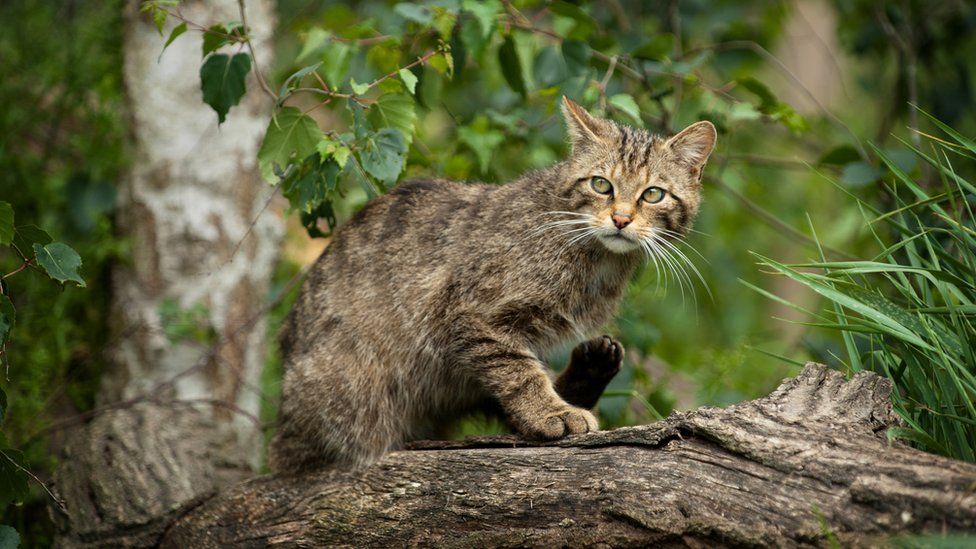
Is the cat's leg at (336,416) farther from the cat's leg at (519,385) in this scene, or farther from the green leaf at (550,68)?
the green leaf at (550,68)

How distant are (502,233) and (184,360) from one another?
2.08m

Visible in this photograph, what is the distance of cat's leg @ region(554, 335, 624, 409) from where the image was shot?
3844 millimetres

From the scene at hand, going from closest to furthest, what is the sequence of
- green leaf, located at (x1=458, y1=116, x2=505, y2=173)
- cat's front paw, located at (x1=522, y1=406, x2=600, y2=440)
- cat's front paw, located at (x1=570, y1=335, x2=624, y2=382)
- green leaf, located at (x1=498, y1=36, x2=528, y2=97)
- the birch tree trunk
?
cat's front paw, located at (x1=522, y1=406, x2=600, y2=440) → cat's front paw, located at (x1=570, y1=335, x2=624, y2=382) → green leaf, located at (x1=498, y1=36, x2=528, y2=97) → green leaf, located at (x1=458, y1=116, x2=505, y2=173) → the birch tree trunk

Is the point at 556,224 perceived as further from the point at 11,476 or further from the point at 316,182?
the point at 11,476

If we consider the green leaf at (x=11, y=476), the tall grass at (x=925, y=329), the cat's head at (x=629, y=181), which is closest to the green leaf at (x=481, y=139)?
the cat's head at (x=629, y=181)

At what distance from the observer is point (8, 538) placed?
2955mm

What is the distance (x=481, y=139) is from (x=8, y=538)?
2.74m

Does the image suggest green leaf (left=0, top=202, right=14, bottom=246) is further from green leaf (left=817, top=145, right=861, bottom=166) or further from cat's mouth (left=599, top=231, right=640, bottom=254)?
green leaf (left=817, top=145, right=861, bottom=166)

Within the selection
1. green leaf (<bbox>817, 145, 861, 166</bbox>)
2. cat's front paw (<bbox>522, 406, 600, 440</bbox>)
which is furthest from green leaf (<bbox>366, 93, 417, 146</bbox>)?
green leaf (<bbox>817, 145, 861, 166</bbox>)

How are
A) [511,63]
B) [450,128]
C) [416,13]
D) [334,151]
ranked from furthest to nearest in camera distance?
[450,128] < [511,63] < [416,13] < [334,151]

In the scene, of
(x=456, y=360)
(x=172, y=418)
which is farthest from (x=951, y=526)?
(x=172, y=418)

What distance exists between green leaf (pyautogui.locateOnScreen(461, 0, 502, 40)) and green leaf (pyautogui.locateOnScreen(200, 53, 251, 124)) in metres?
1.10

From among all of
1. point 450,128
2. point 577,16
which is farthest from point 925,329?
point 450,128

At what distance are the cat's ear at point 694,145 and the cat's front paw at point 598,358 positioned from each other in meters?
0.81
